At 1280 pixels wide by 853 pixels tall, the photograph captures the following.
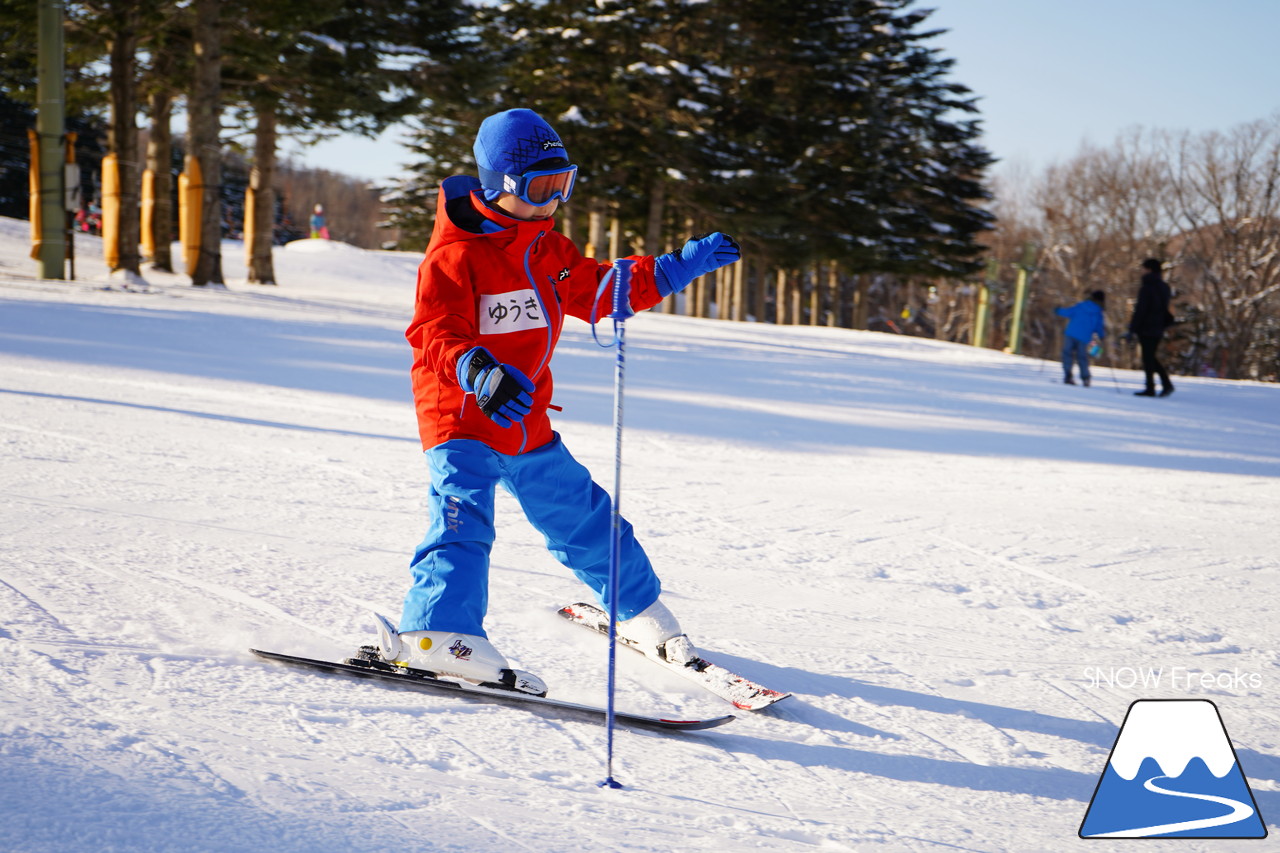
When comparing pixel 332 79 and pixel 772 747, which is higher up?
pixel 332 79

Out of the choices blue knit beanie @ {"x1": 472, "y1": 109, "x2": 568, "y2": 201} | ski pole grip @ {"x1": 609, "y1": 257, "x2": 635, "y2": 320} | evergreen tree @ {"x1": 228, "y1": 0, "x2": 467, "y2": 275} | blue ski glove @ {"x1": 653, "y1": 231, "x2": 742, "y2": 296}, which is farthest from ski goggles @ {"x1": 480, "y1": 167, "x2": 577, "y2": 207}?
evergreen tree @ {"x1": 228, "y1": 0, "x2": 467, "y2": 275}

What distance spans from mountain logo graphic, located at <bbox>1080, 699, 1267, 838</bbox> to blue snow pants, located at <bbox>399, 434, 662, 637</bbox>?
4.31 ft

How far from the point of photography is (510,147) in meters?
2.66

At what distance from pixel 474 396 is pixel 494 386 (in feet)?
0.84

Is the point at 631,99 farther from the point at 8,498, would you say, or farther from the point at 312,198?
the point at 312,198

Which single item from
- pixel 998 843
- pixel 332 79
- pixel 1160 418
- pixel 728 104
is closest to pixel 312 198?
pixel 728 104

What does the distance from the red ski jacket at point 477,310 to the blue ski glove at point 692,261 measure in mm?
184

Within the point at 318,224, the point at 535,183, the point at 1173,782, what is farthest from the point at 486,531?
the point at 318,224

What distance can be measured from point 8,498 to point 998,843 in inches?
160

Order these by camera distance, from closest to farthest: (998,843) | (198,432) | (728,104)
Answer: (998,843) < (198,432) < (728,104)

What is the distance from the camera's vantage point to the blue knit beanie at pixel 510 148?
8.71 feet

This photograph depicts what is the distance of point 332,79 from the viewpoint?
53.6 ft

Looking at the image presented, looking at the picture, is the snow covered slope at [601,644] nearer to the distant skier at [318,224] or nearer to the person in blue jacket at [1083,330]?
the person in blue jacket at [1083,330]

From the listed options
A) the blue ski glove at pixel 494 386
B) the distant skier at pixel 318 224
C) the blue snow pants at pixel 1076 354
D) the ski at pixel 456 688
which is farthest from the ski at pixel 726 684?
the distant skier at pixel 318 224
